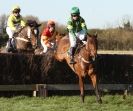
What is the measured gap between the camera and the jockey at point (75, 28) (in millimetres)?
15252

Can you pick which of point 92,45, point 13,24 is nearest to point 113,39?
point 13,24

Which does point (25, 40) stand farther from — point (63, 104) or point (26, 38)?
point (63, 104)

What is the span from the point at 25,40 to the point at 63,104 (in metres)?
5.38

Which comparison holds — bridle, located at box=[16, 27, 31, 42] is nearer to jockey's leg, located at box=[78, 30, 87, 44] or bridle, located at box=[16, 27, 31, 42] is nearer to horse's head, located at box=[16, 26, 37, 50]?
horse's head, located at box=[16, 26, 37, 50]

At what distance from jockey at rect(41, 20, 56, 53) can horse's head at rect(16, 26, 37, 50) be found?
0.55 m

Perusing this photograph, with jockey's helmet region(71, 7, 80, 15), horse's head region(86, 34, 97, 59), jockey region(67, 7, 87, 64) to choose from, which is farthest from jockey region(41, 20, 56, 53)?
horse's head region(86, 34, 97, 59)

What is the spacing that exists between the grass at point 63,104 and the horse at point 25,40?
10.8 feet

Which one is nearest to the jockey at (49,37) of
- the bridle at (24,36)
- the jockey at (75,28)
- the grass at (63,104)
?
the bridle at (24,36)

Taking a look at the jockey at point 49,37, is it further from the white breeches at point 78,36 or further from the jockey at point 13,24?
the white breeches at point 78,36

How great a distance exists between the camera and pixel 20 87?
16.1 m

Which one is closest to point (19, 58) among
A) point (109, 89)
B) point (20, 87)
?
point (20, 87)

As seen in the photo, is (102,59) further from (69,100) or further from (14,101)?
(14,101)

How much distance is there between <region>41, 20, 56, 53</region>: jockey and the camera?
1852 cm

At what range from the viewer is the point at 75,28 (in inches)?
615
